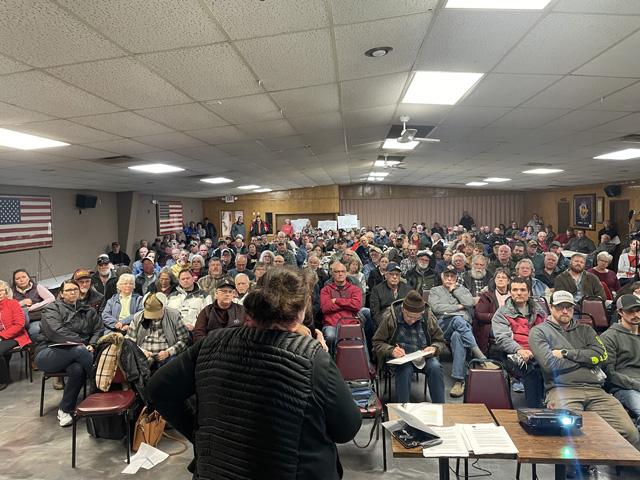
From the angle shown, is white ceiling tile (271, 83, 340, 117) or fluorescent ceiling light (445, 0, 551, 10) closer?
fluorescent ceiling light (445, 0, 551, 10)

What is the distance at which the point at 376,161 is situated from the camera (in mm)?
9242

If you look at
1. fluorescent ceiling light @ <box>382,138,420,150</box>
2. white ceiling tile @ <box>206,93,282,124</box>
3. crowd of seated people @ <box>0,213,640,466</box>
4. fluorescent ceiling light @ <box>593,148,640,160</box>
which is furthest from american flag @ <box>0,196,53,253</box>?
fluorescent ceiling light @ <box>593,148,640,160</box>

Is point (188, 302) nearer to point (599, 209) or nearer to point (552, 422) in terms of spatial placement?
point (552, 422)

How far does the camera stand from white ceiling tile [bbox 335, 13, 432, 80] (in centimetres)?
224

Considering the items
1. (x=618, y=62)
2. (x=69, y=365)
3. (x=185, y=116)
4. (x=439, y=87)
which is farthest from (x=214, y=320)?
(x=618, y=62)

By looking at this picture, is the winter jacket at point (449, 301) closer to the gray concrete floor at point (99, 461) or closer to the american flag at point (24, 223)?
the gray concrete floor at point (99, 461)

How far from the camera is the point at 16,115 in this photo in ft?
10.4

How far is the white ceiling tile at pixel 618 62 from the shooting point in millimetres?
2467

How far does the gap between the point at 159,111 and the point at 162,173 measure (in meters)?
4.19

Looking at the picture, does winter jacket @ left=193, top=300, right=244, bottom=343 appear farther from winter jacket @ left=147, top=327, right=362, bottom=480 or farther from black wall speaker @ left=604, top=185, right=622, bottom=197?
black wall speaker @ left=604, top=185, right=622, bottom=197

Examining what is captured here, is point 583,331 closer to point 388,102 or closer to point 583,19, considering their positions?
point 583,19

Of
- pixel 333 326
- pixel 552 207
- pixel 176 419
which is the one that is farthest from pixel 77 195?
pixel 552 207

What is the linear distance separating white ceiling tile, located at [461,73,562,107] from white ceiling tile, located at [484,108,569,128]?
0.33m

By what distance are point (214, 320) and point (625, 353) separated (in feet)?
11.2
